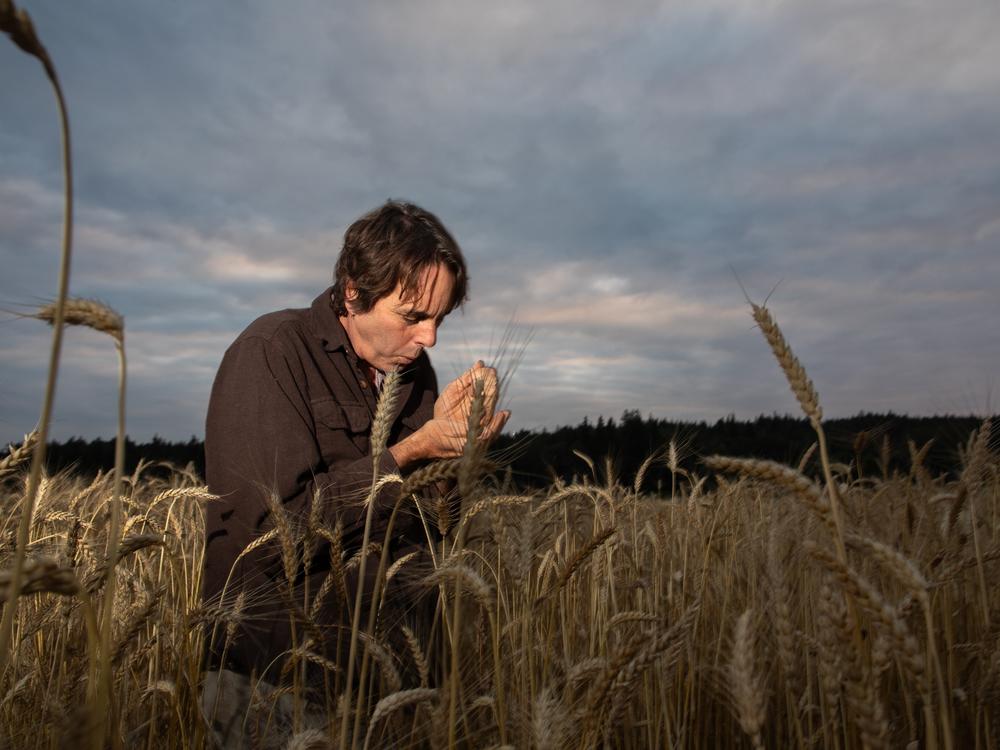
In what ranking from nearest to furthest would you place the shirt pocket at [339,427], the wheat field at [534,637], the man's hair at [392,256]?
the wheat field at [534,637]
the shirt pocket at [339,427]
the man's hair at [392,256]

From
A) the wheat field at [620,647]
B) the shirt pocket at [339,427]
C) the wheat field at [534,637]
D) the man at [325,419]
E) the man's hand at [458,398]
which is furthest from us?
the shirt pocket at [339,427]

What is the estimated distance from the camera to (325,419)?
10.3 feet

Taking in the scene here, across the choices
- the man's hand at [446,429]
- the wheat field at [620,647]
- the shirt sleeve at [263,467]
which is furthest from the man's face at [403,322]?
the wheat field at [620,647]

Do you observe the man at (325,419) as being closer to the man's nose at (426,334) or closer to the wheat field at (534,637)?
the man's nose at (426,334)

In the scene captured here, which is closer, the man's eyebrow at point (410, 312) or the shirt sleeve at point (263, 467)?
the shirt sleeve at point (263, 467)

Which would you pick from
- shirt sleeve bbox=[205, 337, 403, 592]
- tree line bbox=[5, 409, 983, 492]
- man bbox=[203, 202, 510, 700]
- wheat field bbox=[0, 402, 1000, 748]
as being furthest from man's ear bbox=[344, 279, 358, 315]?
tree line bbox=[5, 409, 983, 492]

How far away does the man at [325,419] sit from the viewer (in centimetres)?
268

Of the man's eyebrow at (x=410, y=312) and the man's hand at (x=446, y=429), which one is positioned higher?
the man's eyebrow at (x=410, y=312)

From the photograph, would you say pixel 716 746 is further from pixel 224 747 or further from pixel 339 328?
pixel 339 328

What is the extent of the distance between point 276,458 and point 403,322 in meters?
0.79

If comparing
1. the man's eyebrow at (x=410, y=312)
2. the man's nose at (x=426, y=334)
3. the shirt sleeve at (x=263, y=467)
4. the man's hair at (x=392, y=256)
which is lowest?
the shirt sleeve at (x=263, y=467)

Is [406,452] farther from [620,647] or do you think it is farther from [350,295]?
[620,647]

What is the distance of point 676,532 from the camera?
3.75 meters

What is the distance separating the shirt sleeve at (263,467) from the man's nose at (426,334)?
→ 0.50m
